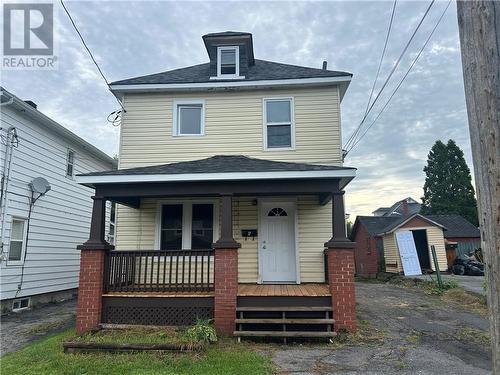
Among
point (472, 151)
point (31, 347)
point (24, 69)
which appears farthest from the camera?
point (24, 69)

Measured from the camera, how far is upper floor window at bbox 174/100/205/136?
30.3 feet

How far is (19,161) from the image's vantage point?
9242mm

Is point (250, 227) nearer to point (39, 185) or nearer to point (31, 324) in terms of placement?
point (31, 324)

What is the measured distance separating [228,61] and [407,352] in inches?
327

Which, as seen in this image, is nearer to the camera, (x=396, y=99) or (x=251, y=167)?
(x=251, y=167)

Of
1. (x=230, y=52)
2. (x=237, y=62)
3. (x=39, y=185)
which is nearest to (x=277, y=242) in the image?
(x=237, y=62)

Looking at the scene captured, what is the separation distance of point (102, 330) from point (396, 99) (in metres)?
10.6

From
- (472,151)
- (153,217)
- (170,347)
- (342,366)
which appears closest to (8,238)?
(153,217)

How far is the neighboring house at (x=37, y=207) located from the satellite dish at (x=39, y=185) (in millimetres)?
27

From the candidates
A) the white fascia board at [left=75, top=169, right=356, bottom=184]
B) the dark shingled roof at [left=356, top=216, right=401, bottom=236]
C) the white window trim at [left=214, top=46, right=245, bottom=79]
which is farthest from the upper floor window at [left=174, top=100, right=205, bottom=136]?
the dark shingled roof at [left=356, top=216, right=401, bottom=236]

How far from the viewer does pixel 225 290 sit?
6352 millimetres

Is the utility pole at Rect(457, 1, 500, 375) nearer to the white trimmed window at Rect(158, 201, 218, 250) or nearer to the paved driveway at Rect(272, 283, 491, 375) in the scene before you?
the paved driveway at Rect(272, 283, 491, 375)

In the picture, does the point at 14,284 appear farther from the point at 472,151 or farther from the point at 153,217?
the point at 472,151

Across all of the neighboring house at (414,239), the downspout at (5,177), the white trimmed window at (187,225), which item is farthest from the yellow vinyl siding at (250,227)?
the neighboring house at (414,239)
